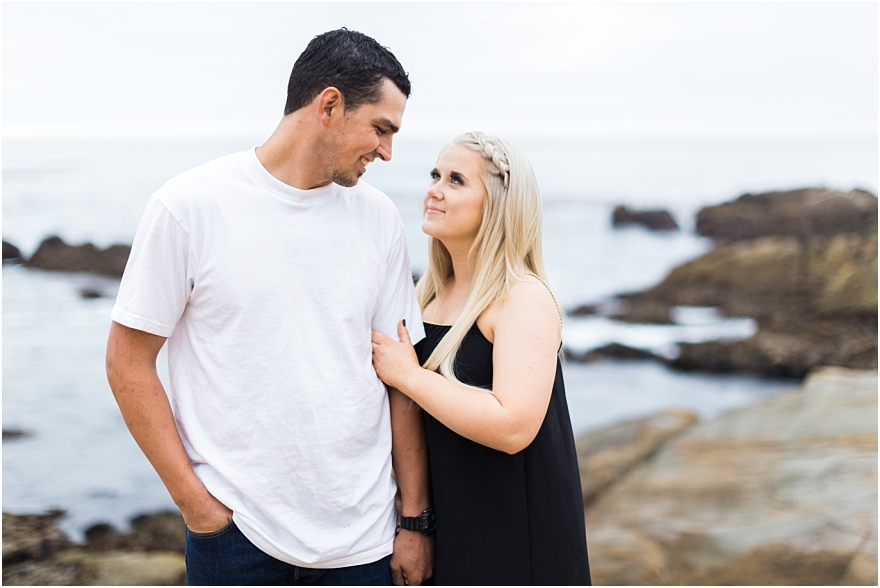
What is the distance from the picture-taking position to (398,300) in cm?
169

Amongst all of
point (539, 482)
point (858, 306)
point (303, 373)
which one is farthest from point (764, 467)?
point (858, 306)

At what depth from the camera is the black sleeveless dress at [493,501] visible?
163cm

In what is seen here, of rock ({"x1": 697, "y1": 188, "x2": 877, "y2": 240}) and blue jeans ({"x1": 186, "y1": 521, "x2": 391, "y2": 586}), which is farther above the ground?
blue jeans ({"x1": 186, "y1": 521, "x2": 391, "y2": 586})

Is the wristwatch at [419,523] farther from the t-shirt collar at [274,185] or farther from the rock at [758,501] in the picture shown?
the rock at [758,501]

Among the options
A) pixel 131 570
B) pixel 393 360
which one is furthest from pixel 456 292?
pixel 131 570

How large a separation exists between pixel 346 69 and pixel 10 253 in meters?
3.35

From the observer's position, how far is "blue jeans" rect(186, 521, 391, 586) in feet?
4.85

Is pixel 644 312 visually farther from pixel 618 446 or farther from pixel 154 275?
pixel 154 275

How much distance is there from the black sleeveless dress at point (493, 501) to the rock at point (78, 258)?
135 inches

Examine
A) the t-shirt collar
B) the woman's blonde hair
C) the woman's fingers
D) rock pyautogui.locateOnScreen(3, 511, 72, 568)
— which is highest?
the t-shirt collar

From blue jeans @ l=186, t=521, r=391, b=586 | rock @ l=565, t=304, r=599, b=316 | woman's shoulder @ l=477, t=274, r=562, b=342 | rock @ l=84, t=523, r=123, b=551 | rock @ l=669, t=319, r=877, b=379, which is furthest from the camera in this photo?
rock @ l=565, t=304, r=599, b=316

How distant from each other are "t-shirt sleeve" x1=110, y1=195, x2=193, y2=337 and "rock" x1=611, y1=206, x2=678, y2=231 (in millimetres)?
9514

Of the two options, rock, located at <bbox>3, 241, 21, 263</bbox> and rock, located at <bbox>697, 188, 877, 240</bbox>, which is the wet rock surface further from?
rock, located at <bbox>697, 188, 877, 240</bbox>

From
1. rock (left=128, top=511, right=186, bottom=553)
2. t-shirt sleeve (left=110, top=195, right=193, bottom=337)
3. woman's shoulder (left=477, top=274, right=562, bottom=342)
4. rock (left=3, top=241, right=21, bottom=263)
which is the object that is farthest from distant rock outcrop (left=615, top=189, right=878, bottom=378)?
t-shirt sleeve (left=110, top=195, right=193, bottom=337)
